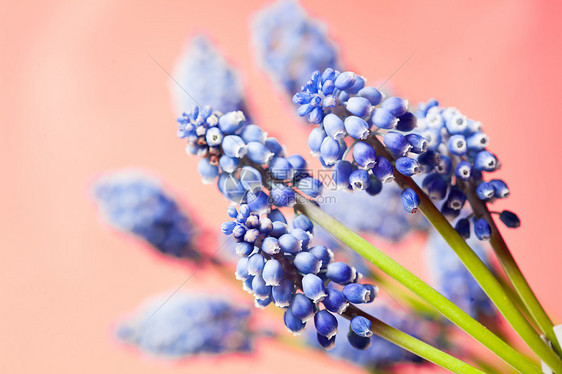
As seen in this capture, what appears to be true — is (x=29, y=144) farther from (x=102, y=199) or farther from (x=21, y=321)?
(x=21, y=321)

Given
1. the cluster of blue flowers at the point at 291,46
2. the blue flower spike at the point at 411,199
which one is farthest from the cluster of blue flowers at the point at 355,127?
the cluster of blue flowers at the point at 291,46

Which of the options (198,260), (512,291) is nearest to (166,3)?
(198,260)

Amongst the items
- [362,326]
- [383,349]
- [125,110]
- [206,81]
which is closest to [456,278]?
[383,349]

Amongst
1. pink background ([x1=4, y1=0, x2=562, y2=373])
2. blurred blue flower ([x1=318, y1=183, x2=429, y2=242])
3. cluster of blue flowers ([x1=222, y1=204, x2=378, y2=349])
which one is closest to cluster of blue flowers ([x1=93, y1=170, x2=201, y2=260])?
pink background ([x1=4, y1=0, x2=562, y2=373])

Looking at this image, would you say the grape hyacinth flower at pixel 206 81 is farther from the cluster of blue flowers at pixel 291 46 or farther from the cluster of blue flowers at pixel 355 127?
the cluster of blue flowers at pixel 355 127

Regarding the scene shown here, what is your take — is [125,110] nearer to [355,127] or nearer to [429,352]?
[355,127]

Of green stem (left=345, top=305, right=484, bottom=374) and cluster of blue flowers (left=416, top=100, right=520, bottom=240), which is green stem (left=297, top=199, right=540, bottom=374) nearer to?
green stem (left=345, top=305, right=484, bottom=374)
